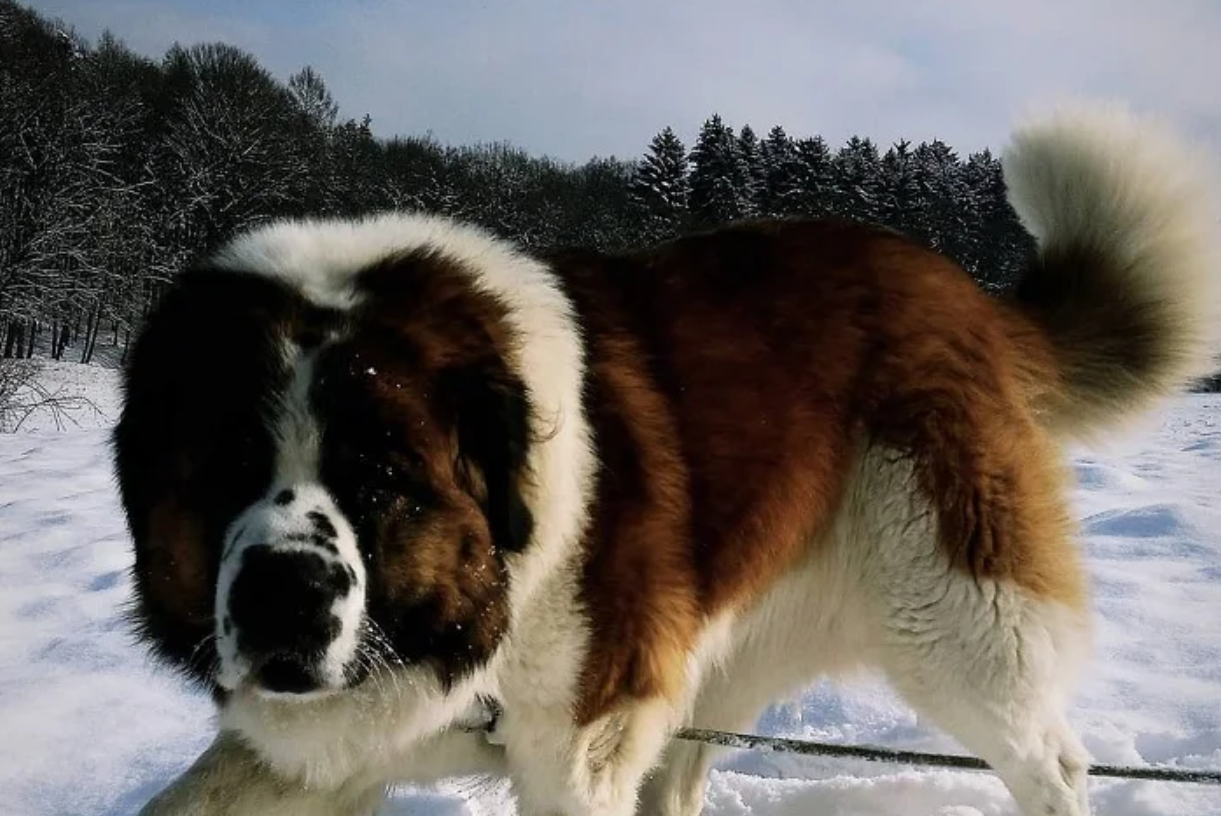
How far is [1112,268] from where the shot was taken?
3.13 m

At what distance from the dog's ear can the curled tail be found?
1.64m

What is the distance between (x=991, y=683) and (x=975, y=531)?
0.38 meters

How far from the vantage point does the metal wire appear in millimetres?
2557

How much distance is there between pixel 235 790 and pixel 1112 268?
110 inches

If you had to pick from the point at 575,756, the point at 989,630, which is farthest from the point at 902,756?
the point at 575,756

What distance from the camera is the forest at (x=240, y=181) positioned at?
1040 inches

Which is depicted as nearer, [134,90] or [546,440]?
[546,440]

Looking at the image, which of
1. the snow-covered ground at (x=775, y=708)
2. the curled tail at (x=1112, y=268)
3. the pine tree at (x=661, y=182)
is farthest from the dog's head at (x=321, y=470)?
the pine tree at (x=661, y=182)

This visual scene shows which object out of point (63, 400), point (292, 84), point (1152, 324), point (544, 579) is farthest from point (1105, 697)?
point (292, 84)

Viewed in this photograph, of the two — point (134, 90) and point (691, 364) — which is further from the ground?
point (134, 90)

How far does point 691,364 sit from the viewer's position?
2.56m

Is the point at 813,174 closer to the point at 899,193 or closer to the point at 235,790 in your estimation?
the point at 899,193

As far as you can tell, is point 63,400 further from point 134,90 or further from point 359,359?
point 134,90

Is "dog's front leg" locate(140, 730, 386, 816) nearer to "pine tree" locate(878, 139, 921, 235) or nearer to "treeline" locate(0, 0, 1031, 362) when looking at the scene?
"treeline" locate(0, 0, 1031, 362)
